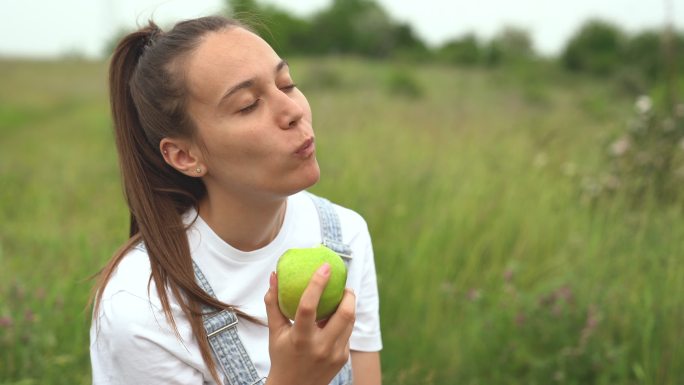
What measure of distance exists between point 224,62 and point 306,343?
0.64 meters

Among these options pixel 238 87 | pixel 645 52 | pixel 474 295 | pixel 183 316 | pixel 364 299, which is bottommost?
pixel 645 52

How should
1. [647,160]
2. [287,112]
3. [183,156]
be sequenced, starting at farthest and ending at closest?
1. [647,160]
2. [183,156]
3. [287,112]

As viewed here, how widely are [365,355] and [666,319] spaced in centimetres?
130

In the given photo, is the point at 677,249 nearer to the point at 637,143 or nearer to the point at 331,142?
the point at 637,143

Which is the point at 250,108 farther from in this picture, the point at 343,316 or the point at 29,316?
the point at 29,316

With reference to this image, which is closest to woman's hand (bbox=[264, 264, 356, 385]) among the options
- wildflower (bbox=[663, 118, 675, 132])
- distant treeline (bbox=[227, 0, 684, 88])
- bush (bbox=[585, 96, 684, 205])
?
distant treeline (bbox=[227, 0, 684, 88])

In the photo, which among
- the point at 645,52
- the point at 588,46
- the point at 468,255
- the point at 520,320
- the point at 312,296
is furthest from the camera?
the point at 588,46

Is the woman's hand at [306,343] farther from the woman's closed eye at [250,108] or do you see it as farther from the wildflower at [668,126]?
the wildflower at [668,126]

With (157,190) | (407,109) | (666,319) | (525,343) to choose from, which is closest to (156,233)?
(157,190)

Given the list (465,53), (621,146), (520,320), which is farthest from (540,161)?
(465,53)

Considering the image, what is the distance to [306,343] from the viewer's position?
125 cm

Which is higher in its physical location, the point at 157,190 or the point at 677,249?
the point at 157,190

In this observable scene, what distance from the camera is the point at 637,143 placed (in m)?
3.65

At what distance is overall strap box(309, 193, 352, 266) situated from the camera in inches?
66.2
